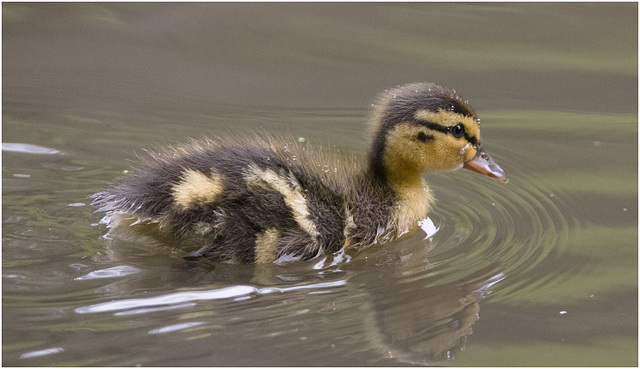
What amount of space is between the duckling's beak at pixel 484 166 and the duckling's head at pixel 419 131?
6 cm

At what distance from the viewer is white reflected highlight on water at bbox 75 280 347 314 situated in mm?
2639

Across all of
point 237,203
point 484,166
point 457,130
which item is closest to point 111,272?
point 237,203

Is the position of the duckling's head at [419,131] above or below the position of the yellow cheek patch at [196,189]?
above

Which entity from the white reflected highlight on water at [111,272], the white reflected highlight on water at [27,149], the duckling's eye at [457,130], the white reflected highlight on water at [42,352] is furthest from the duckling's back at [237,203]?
the white reflected highlight on water at [27,149]

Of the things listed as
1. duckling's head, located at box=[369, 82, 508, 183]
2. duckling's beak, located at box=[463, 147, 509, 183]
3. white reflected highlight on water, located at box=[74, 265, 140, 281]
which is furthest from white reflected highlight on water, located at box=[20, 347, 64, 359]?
duckling's beak, located at box=[463, 147, 509, 183]

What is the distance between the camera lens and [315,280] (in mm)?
2895

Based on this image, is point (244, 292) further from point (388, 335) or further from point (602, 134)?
A: point (602, 134)

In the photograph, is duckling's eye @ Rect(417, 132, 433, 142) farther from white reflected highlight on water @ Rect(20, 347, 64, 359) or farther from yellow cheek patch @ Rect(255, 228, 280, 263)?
white reflected highlight on water @ Rect(20, 347, 64, 359)

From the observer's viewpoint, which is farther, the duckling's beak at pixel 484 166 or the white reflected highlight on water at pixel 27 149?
the white reflected highlight on water at pixel 27 149

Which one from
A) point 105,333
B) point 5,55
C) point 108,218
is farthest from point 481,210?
point 5,55

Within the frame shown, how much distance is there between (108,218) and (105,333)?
0.81m

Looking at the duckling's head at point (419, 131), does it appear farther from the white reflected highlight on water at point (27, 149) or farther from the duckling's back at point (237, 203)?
the white reflected highlight on water at point (27, 149)

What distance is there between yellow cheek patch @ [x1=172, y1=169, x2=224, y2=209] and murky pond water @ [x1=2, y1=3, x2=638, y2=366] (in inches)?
8.0

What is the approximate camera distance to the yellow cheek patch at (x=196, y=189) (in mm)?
2899
